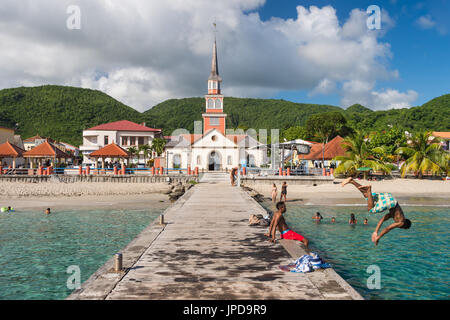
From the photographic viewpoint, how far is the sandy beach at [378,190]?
2606 centimetres

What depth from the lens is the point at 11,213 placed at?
20453 mm

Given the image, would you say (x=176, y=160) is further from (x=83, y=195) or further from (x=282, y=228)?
(x=282, y=228)

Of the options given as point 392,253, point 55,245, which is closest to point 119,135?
point 55,245

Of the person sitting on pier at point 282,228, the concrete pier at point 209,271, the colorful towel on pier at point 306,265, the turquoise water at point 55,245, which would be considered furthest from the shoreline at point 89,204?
the colorful towel on pier at point 306,265

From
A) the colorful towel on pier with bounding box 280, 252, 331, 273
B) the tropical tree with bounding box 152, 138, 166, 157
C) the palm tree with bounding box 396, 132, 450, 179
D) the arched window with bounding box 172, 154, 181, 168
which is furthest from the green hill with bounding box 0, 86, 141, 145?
the colorful towel on pier with bounding box 280, 252, 331, 273

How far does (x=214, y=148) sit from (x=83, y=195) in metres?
21.3

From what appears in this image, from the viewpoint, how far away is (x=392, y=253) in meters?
11.1

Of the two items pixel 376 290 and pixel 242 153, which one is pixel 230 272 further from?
pixel 242 153

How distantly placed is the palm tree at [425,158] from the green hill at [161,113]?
39738 mm

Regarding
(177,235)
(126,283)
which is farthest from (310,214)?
(126,283)

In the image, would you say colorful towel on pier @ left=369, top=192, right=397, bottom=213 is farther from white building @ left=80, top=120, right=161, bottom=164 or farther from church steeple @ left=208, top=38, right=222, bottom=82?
white building @ left=80, top=120, right=161, bottom=164

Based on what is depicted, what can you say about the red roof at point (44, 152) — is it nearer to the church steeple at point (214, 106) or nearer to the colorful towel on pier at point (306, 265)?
the church steeple at point (214, 106)
